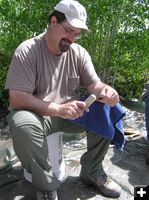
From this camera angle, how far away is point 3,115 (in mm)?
4211

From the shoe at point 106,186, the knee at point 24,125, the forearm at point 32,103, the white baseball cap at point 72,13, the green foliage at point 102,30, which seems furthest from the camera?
the green foliage at point 102,30

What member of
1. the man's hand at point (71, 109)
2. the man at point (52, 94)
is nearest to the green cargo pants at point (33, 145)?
the man at point (52, 94)

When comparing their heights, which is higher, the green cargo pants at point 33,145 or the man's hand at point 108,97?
the man's hand at point 108,97

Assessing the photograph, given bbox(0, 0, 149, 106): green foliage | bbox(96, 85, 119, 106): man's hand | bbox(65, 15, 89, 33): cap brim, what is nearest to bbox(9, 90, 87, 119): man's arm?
bbox(96, 85, 119, 106): man's hand

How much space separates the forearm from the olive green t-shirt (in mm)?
41

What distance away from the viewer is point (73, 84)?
8.92 feet

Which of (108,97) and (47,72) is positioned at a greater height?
(47,72)

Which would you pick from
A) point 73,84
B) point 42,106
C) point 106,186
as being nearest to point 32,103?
point 42,106

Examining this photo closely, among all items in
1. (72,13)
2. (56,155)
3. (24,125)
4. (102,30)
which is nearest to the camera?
(24,125)

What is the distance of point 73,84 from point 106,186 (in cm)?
78

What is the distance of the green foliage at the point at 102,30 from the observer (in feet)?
12.9

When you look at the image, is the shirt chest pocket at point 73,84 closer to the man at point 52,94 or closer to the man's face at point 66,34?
the man at point 52,94

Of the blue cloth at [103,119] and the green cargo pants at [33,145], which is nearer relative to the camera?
the green cargo pants at [33,145]

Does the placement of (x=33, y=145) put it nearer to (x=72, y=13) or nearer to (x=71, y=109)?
(x=71, y=109)
